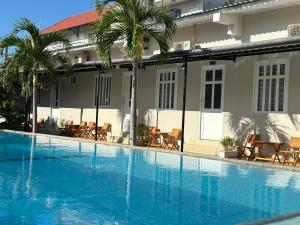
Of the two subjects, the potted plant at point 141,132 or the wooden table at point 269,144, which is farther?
the potted plant at point 141,132

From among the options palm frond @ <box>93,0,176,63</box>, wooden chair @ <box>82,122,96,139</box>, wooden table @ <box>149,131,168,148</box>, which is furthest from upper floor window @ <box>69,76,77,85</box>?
palm frond @ <box>93,0,176,63</box>

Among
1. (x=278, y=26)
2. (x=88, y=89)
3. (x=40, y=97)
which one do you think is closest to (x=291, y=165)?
(x=278, y=26)

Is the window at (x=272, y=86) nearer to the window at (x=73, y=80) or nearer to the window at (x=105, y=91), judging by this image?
the window at (x=105, y=91)

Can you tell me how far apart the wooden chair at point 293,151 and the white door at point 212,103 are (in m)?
3.11

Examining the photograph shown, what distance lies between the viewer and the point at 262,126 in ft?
50.9

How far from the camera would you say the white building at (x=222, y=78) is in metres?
14.8

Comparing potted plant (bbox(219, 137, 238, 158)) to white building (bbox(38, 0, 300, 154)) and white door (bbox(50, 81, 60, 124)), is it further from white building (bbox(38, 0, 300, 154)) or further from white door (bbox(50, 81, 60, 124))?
white door (bbox(50, 81, 60, 124))

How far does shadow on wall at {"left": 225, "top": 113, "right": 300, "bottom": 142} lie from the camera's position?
48.7 feet

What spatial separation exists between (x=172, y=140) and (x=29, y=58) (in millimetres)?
8261

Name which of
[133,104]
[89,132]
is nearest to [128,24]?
[133,104]

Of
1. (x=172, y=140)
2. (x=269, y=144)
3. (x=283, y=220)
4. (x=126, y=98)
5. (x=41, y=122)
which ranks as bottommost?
(x=283, y=220)

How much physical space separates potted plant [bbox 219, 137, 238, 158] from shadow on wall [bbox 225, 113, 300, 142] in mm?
473

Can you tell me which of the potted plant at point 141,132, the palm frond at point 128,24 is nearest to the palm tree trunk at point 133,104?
the palm frond at point 128,24

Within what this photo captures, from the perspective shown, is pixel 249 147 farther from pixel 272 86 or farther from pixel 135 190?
pixel 135 190
